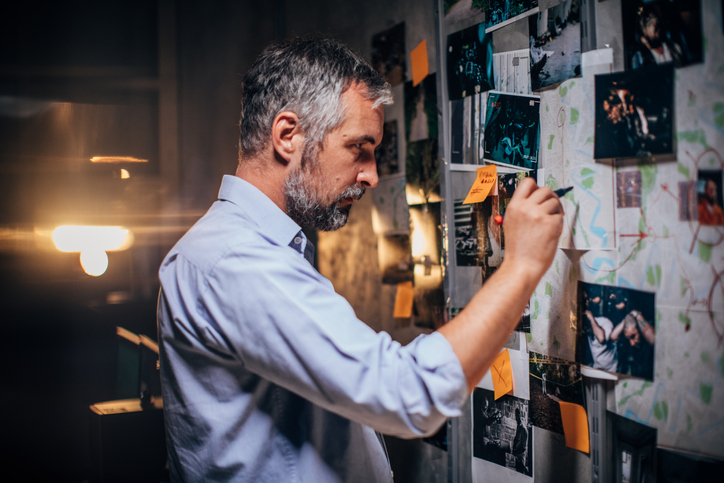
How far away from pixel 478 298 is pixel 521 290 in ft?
0.21

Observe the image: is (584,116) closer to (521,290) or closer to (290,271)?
(521,290)

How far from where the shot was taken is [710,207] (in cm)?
60

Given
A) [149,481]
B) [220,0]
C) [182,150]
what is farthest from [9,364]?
[220,0]

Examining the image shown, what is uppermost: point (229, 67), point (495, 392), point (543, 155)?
point (229, 67)

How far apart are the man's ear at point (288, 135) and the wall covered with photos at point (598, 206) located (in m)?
0.45

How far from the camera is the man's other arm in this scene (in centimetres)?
56

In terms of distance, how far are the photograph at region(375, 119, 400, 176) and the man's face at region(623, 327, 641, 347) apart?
877 mm

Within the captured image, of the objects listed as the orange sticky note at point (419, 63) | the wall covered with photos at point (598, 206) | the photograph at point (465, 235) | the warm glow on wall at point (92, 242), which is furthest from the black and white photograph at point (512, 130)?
the warm glow on wall at point (92, 242)

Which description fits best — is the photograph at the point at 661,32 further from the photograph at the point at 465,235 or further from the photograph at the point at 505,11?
the photograph at the point at 465,235

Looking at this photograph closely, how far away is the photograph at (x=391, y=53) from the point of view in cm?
139

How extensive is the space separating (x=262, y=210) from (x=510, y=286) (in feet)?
1.39

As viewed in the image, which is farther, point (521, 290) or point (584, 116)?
point (584, 116)

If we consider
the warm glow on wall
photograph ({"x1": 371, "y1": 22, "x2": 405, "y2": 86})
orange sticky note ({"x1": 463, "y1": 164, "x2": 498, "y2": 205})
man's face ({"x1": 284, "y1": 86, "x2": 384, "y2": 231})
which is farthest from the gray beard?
the warm glow on wall

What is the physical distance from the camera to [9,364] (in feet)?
4.32
